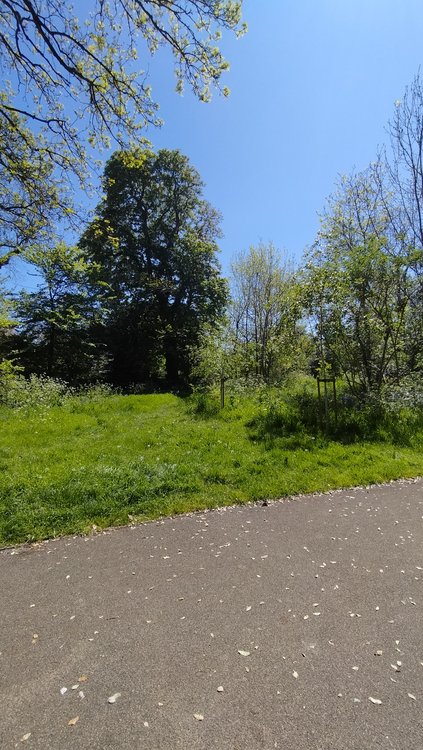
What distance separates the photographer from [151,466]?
5488 mm

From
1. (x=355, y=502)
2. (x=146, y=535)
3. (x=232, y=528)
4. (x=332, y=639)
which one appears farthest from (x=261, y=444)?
(x=332, y=639)

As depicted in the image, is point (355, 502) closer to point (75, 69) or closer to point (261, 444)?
point (261, 444)

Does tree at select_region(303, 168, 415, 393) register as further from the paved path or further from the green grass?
the paved path

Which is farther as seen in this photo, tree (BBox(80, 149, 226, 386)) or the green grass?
tree (BBox(80, 149, 226, 386))

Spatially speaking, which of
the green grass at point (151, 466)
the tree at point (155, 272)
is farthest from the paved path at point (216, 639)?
the tree at point (155, 272)

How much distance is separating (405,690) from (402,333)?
317 inches

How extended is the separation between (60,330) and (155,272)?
7.15 m

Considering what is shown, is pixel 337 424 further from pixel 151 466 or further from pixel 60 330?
pixel 60 330

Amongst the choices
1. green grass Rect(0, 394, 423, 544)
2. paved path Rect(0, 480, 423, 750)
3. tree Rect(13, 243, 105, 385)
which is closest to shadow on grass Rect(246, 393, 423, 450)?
green grass Rect(0, 394, 423, 544)

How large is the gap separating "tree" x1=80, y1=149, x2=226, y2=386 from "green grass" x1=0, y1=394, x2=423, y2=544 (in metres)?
13.4

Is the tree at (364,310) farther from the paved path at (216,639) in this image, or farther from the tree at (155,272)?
the tree at (155,272)

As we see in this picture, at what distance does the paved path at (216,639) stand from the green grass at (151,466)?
0.54 metres

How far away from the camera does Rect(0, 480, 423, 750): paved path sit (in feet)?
6.13

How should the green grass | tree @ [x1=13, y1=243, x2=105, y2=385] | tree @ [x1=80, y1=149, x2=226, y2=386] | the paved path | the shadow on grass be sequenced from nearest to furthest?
the paved path, the green grass, the shadow on grass, tree @ [x1=13, y1=243, x2=105, y2=385], tree @ [x1=80, y1=149, x2=226, y2=386]
